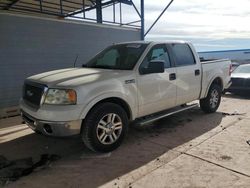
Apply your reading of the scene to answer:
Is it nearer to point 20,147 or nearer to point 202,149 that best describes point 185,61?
point 202,149

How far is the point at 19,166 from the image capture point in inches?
159

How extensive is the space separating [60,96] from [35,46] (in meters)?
4.82

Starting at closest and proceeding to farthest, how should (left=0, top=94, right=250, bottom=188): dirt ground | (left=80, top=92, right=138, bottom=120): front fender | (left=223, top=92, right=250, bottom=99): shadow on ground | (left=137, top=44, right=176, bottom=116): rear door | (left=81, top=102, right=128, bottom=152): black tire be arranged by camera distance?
(left=0, top=94, right=250, bottom=188): dirt ground, (left=80, top=92, right=138, bottom=120): front fender, (left=81, top=102, right=128, bottom=152): black tire, (left=137, top=44, right=176, bottom=116): rear door, (left=223, top=92, right=250, bottom=99): shadow on ground

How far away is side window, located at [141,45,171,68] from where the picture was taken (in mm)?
5028

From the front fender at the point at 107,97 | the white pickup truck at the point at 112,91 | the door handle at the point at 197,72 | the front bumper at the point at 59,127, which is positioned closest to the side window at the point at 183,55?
the white pickup truck at the point at 112,91

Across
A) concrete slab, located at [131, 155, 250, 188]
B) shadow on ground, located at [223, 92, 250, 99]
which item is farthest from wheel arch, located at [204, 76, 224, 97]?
concrete slab, located at [131, 155, 250, 188]

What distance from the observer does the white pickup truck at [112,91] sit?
3.99 m

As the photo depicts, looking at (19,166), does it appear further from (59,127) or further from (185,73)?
(185,73)

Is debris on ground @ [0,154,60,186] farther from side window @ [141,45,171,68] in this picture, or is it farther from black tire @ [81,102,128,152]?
side window @ [141,45,171,68]

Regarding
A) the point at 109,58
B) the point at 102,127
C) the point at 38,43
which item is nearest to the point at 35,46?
the point at 38,43

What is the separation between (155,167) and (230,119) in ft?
10.8

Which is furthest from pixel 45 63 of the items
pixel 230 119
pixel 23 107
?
pixel 230 119

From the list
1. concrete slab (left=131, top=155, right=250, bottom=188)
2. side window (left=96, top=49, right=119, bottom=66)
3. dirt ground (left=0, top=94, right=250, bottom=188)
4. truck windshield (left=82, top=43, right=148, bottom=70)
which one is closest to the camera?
concrete slab (left=131, top=155, right=250, bottom=188)

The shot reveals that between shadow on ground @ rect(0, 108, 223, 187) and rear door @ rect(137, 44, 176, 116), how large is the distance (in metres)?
0.58
